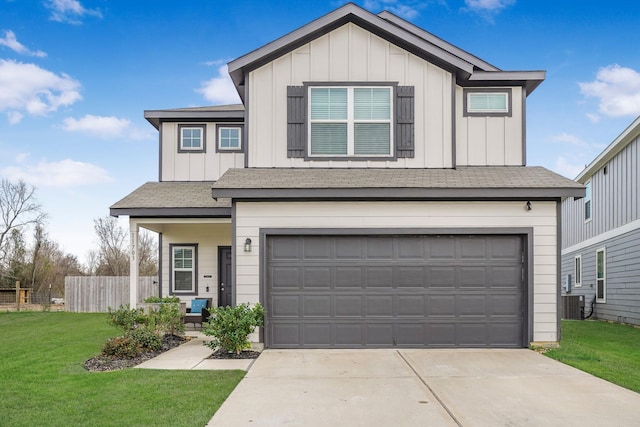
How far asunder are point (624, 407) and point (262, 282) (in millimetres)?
5995

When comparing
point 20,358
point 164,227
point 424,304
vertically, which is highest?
point 164,227

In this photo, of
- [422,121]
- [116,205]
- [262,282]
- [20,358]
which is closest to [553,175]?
[422,121]

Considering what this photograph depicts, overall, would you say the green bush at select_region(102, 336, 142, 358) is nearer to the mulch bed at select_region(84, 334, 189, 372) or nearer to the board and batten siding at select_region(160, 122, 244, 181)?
the mulch bed at select_region(84, 334, 189, 372)

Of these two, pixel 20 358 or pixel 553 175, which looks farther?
pixel 553 175

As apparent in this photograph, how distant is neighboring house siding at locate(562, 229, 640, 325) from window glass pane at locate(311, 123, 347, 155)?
9.33 meters

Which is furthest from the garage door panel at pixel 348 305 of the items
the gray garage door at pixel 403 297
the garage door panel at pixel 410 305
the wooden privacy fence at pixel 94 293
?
the wooden privacy fence at pixel 94 293

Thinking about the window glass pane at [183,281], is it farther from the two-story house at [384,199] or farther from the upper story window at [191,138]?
the upper story window at [191,138]

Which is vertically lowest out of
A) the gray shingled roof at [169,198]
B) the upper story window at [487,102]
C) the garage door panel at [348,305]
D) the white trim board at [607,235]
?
the garage door panel at [348,305]

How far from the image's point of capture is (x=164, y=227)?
14.6 meters

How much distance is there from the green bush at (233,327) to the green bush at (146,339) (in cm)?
116

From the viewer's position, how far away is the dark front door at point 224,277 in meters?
14.8

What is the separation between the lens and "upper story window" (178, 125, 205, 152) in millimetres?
14719

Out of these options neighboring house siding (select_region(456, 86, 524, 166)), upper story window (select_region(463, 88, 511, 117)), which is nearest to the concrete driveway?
neighboring house siding (select_region(456, 86, 524, 166))

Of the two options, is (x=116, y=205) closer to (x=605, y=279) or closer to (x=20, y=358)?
(x=20, y=358)
